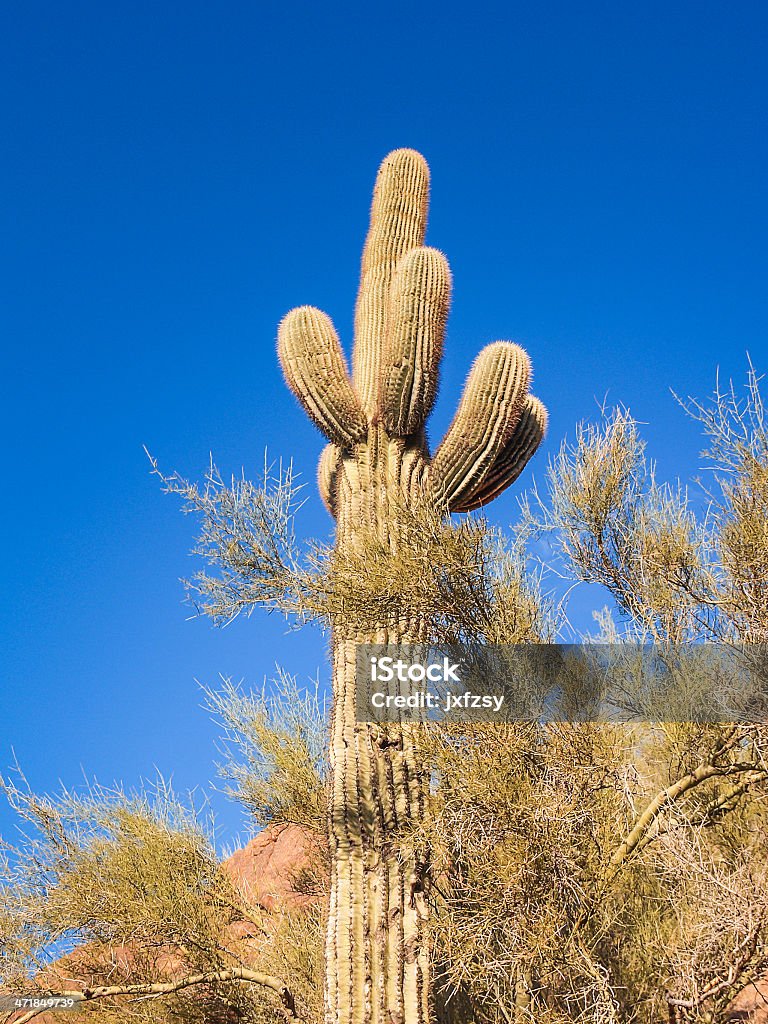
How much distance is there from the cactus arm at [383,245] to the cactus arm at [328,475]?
63 cm

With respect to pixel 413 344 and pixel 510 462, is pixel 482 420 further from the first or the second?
pixel 413 344

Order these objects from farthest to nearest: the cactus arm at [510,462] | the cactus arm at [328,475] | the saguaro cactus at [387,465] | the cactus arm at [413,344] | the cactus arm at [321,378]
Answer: the cactus arm at [328,475]
the cactus arm at [510,462]
the cactus arm at [321,378]
the cactus arm at [413,344]
the saguaro cactus at [387,465]

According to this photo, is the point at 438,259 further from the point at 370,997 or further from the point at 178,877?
the point at 178,877

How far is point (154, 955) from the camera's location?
7504mm

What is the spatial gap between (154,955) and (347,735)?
10.0 feet

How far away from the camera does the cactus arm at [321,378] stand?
6719 mm

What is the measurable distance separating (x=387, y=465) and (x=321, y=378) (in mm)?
764

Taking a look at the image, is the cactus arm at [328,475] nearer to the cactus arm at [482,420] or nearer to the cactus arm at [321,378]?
the cactus arm at [321,378]

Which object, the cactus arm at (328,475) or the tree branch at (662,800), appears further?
the cactus arm at (328,475)

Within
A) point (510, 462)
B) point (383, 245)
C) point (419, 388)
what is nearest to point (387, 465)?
point (419, 388)

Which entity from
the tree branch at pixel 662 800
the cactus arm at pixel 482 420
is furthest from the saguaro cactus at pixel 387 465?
the tree branch at pixel 662 800

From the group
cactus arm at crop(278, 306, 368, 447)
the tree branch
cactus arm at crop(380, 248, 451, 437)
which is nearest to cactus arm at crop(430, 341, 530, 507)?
cactus arm at crop(380, 248, 451, 437)

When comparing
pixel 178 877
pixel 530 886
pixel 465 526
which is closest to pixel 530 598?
pixel 465 526

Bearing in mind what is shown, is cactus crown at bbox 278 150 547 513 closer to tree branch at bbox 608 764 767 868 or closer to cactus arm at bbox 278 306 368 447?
cactus arm at bbox 278 306 368 447
